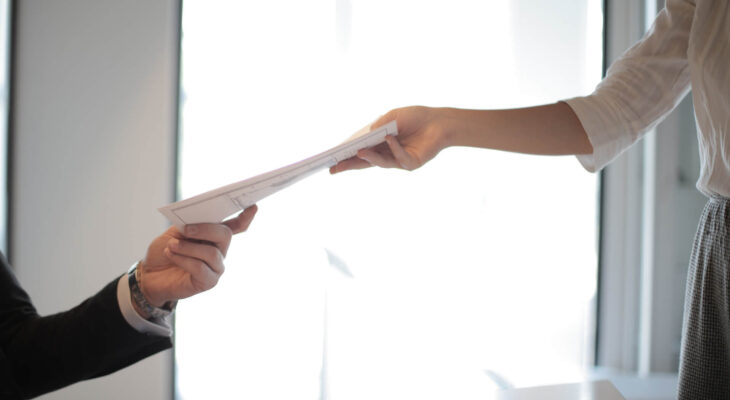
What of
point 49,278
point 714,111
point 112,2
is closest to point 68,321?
point 714,111

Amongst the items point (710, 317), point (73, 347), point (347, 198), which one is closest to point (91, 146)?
point (347, 198)

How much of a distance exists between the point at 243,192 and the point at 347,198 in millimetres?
1468

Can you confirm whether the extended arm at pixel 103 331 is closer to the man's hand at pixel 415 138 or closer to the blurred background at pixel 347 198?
the man's hand at pixel 415 138

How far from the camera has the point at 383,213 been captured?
2.16 meters

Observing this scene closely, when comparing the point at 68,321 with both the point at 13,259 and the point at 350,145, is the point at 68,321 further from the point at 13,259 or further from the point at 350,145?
the point at 13,259

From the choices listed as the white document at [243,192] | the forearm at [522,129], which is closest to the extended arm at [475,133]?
the forearm at [522,129]

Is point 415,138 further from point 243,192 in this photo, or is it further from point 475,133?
point 243,192

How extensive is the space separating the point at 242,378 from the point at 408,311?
0.76 meters

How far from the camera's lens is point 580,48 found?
237cm

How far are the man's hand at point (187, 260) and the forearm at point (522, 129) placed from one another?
0.40 m

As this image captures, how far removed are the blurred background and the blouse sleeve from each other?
1.20 metres

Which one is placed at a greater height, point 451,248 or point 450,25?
point 450,25

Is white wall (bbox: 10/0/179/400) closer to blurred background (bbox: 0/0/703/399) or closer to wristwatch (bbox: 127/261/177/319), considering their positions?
blurred background (bbox: 0/0/703/399)

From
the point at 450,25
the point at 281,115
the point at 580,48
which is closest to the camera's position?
the point at 281,115
